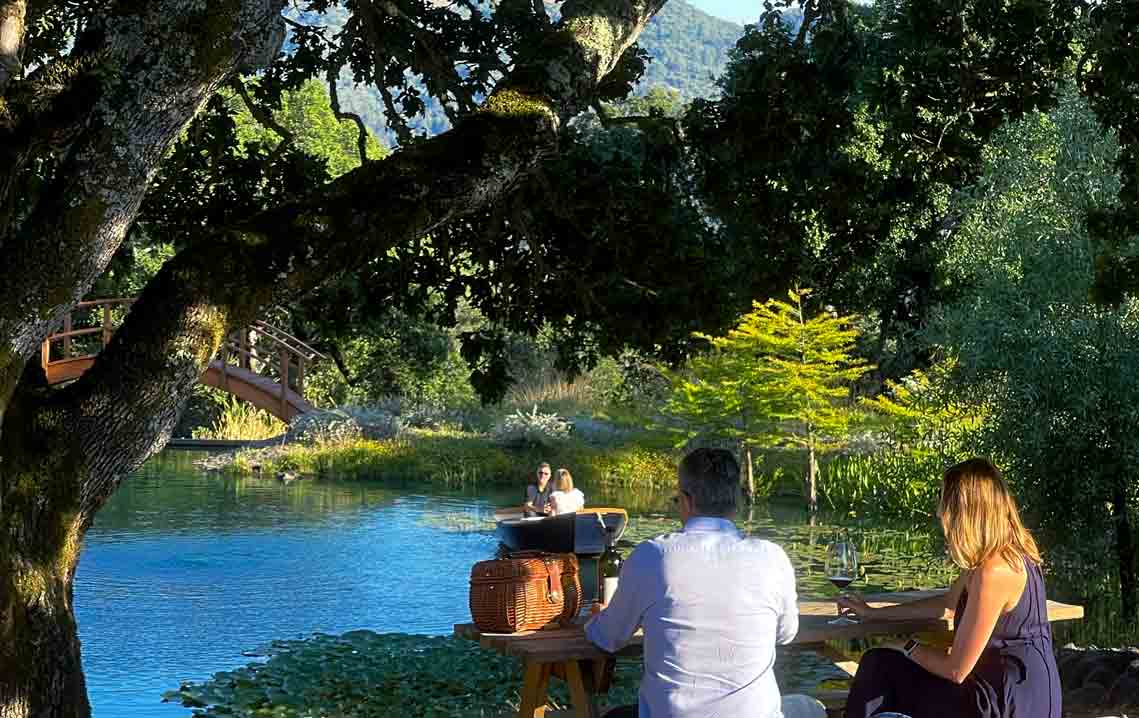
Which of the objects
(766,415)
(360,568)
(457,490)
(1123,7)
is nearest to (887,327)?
(766,415)

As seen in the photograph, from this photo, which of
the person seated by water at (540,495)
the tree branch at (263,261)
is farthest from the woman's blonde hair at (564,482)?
the tree branch at (263,261)

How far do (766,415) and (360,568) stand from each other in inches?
372

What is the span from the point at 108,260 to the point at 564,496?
9245 mm

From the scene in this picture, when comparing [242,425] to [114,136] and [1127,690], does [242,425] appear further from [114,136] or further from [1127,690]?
[114,136]

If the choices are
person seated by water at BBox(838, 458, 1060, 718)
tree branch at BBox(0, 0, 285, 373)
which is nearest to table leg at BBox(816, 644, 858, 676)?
person seated by water at BBox(838, 458, 1060, 718)

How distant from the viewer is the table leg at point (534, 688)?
470 cm

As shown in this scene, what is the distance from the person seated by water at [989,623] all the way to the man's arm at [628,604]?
0.94 m

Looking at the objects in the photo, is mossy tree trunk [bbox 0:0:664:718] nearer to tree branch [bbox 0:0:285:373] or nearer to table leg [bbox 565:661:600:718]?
tree branch [bbox 0:0:285:373]

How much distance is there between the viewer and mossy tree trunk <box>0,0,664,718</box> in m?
5.08

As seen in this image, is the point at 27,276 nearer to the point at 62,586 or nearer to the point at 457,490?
the point at 62,586

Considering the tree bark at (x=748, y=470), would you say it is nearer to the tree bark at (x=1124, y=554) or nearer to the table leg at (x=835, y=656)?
the tree bark at (x=1124, y=554)

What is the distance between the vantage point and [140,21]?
17.5 feet

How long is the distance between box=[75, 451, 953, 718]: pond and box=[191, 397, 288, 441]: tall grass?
30.1 ft

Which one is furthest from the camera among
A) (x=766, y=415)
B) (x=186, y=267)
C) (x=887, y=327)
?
(x=887, y=327)
